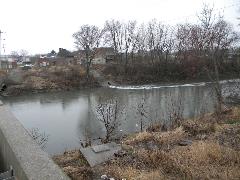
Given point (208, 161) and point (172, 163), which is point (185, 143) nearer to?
point (208, 161)

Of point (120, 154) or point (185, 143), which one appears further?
point (185, 143)

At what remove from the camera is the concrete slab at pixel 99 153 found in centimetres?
674

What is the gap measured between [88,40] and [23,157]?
49.6m

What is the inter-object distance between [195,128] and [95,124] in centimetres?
984

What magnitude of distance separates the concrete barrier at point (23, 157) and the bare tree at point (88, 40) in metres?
45.3

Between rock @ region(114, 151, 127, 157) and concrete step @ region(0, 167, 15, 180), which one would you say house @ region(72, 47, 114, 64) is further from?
concrete step @ region(0, 167, 15, 180)

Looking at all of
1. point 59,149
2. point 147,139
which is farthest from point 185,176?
point 59,149

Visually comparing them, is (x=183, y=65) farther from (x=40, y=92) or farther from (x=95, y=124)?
(x=95, y=124)

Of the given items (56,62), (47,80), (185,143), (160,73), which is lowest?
(47,80)

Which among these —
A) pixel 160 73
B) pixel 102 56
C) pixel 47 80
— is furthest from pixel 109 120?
pixel 102 56

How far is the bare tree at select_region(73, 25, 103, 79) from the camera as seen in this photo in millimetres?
52478

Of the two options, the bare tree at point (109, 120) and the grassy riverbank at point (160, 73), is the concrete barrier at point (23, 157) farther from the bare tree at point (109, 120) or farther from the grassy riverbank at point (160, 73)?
the grassy riverbank at point (160, 73)

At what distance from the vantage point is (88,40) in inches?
2093

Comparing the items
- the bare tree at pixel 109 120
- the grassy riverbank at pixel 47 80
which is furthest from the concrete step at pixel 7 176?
the grassy riverbank at pixel 47 80
